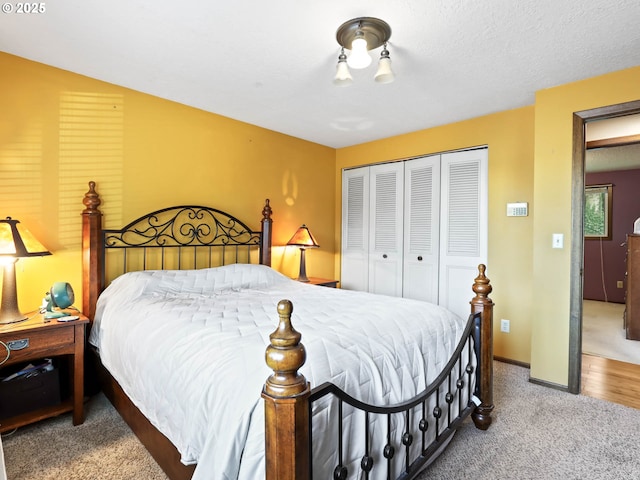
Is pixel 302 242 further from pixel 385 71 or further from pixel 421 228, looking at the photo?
pixel 385 71

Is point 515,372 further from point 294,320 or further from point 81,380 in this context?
point 81,380

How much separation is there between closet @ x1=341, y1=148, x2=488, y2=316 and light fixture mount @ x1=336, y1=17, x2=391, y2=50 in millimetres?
1838

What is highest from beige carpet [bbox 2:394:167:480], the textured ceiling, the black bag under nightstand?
the textured ceiling

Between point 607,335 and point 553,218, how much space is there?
8.13 feet

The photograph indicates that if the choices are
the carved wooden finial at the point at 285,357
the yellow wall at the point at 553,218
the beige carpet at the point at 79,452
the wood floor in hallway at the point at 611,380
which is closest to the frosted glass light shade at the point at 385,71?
the yellow wall at the point at 553,218

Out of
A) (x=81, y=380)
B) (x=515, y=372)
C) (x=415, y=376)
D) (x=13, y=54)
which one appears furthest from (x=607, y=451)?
(x=13, y=54)

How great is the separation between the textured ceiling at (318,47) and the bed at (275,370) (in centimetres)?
102

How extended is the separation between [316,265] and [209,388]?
10.3 feet

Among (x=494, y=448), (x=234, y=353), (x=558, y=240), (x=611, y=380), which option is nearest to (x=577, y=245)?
(x=558, y=240)

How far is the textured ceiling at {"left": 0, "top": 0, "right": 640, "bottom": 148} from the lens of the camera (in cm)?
175

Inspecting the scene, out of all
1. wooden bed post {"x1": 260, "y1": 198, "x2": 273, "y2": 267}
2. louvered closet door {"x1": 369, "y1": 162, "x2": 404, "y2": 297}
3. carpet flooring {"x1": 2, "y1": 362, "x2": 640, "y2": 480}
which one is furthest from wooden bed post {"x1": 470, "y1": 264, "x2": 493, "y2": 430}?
wooden bed post {"x1": 260, "y1": 198, "x2": 273, "y2": 267}

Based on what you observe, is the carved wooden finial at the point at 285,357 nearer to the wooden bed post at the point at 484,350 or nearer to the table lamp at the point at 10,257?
the wooden bed post at the point at 484,350

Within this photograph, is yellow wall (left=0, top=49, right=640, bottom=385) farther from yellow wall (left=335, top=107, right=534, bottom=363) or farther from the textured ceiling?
the textured ceiling

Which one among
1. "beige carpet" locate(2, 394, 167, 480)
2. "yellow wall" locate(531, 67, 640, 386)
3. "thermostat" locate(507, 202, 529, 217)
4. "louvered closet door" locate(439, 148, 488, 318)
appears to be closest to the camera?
"beige carpet" locate(2, 394, 167, 480)
